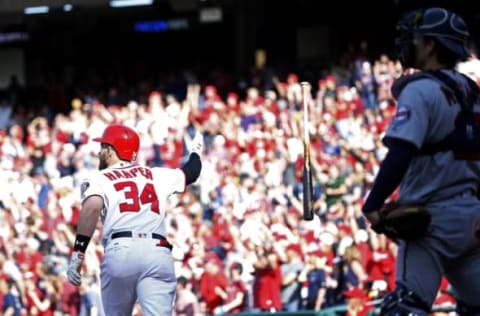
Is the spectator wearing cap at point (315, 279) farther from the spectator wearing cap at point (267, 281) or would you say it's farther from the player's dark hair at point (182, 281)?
the player's dark hair at point (182, 281)

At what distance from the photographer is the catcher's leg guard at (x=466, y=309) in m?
6.36

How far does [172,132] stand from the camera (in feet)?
76.8

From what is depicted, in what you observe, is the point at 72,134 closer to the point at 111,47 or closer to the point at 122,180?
the point at 111,47

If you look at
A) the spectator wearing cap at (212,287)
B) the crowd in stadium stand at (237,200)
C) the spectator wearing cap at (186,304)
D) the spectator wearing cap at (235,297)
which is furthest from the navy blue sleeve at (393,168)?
the spectator wearing cap at (212,287)

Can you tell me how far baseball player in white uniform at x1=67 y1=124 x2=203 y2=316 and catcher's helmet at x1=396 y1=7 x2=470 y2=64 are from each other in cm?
328

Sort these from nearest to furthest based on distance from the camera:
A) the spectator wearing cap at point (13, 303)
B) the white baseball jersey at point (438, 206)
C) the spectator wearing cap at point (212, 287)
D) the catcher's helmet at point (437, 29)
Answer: the white baseball jersey at point (438, 206), the catcher's helmet at point (437, 29), the spectator wearing cap at point (212, 287), the spectator wearing cap at point (13, 303)

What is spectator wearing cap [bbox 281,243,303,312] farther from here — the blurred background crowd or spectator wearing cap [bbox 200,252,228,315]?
spectator wearing cap [bbox 200,252,228,315]

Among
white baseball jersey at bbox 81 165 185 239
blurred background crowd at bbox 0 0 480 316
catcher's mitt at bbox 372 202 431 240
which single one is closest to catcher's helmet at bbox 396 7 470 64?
catcher's mitt at bbox 372 202 431 240

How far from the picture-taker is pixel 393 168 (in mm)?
6105

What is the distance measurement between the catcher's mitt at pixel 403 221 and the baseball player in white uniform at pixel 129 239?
126 inches

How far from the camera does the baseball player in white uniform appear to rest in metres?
9.12

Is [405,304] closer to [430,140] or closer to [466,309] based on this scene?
[466,309]

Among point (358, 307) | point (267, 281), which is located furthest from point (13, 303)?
point (358, 307)

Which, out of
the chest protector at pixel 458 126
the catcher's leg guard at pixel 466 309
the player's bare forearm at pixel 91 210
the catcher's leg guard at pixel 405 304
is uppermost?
the chest protector at pixel 458 126
